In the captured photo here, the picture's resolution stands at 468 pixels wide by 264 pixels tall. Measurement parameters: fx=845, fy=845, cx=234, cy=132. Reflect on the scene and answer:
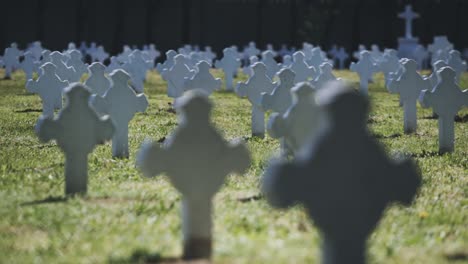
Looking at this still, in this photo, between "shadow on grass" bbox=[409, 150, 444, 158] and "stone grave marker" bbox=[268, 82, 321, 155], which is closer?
"stone grave marker" bbox=[268, 82, 321, 155]

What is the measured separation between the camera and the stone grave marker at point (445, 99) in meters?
12.1

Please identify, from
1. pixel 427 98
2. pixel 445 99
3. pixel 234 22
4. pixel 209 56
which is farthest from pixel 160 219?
pixel 234 22

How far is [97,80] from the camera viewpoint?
1270 cm

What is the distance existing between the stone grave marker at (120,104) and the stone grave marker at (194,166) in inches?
188

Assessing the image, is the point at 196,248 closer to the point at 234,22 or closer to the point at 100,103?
the point at 100,103

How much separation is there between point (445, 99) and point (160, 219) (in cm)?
620

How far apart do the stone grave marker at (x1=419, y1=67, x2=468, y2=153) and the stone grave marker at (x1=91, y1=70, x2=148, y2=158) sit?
4.11 metres

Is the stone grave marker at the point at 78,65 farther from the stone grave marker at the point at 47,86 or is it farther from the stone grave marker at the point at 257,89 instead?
the stone grave marker at the point at 257,89

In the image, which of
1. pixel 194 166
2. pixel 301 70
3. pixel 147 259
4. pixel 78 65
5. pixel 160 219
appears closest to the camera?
pixel 147 259

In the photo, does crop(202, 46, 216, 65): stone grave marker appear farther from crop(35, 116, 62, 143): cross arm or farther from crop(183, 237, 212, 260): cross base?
crop(183, 237, 212, 260): cross base

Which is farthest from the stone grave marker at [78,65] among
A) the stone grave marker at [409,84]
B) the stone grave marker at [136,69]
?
the stone grave marker at [409,84]

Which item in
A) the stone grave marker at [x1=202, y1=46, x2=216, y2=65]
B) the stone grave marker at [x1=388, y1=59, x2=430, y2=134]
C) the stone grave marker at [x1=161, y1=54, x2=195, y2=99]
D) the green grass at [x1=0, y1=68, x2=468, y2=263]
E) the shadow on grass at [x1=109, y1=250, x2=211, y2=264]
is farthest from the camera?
the stone grave marker at [x1=202, y1=46, x2=216, y2=65]

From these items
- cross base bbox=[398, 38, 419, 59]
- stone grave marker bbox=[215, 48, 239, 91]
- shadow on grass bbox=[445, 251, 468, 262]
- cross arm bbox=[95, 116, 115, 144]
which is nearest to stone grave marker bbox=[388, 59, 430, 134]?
cross arm bbox=[95, 116, 115, 144]

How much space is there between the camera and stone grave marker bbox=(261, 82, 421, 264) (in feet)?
16.4
